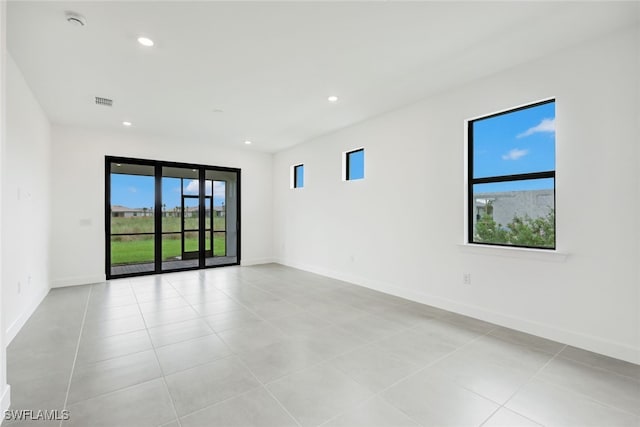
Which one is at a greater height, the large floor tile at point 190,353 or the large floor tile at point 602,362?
the large floor tile at point 602,362

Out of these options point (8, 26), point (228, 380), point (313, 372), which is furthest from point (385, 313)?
point (8, 26)

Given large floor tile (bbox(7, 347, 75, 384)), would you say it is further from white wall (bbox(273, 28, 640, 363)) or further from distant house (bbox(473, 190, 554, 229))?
distant house (bbox(473, 190, 554, 229))

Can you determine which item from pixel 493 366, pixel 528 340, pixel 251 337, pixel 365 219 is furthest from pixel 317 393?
pixel 365 219

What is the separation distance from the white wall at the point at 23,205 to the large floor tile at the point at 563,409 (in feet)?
13.2

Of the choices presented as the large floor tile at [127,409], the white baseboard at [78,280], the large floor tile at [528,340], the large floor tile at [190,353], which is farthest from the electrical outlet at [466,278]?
the white baseboard at [78,280]

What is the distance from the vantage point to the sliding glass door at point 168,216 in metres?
5.96

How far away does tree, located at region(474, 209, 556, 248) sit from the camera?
3.16 metres

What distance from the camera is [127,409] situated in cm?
194

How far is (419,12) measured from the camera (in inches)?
95.3

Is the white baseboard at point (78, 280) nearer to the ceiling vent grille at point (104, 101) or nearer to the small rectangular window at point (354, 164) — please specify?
the ceiling vent grille at point (104, 101)

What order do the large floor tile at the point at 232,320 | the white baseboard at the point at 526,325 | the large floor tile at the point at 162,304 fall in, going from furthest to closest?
1. the large floor tile at the point at 162,304
2. the large floor tile at the point at 232,320
3. the white baseboard at the point at 526,325

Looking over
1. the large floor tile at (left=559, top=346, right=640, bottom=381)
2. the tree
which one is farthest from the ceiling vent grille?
the large floor tile at (left=559, top=346, right=640, bottom=381)

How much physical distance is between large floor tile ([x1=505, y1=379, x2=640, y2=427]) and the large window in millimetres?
Result: 1550

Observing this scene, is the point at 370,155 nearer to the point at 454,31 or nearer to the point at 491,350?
the point at 454,31
